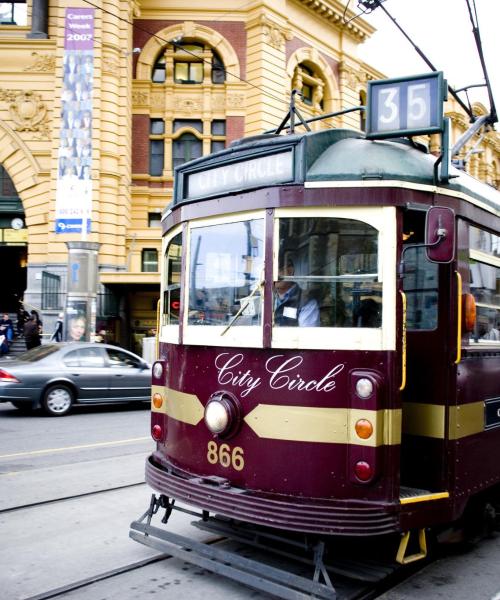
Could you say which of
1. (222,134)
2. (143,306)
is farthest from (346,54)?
(143,306)

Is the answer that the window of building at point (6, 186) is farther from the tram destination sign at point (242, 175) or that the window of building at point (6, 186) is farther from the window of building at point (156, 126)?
the tram destination sign at point (242, 175)

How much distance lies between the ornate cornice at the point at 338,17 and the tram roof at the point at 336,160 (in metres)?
27.1

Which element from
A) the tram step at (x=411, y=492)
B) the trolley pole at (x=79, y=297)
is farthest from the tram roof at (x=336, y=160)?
the trolley pole at (x=79, y=297)

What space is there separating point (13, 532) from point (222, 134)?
26314mm

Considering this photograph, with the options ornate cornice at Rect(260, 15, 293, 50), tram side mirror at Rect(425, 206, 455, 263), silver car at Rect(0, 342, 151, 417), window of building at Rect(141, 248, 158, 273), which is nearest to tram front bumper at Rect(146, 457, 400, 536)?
tram side mirror at Rect(425, 206, 455, 263)

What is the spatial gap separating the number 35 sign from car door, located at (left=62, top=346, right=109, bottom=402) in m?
10.1

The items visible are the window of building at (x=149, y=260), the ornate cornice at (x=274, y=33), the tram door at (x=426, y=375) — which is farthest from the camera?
the ornate cornice at (x=274, y=33)

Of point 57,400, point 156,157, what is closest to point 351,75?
point 156,157

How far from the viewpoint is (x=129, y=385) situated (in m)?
14.1

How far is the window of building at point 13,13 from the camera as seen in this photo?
2797cm

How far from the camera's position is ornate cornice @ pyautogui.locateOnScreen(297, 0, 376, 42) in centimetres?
3093

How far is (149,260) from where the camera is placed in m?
28.8

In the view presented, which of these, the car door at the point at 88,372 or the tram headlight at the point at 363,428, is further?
the car door at the point at 88,372

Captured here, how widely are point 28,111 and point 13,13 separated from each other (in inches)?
194
